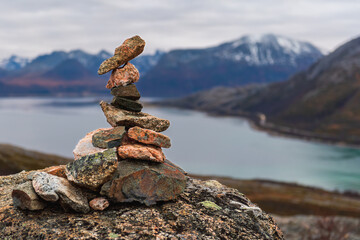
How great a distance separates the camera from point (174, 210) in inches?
495

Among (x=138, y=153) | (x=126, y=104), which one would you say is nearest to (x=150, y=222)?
(x=138, y=153)

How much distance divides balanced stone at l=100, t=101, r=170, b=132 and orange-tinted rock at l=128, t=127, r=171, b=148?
0.64 meters

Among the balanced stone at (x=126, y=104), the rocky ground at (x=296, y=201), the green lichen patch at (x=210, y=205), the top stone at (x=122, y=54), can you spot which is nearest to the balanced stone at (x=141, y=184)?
the green lichen patch at (x=210, y=205)

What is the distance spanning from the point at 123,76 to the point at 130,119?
2148mm

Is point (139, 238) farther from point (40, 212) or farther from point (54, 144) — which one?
point (54, 144)

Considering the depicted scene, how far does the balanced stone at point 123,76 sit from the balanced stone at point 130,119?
1.13 metres

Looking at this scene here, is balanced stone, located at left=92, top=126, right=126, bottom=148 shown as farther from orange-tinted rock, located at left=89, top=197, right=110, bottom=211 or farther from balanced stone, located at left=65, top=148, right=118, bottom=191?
orange-tinted rock, located at left=89, top=197, right=110, bottom=211

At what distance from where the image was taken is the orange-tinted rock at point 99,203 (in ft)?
39.1

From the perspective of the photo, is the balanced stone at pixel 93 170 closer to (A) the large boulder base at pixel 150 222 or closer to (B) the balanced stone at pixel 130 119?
(A) the large boulder base at pixel 150 222

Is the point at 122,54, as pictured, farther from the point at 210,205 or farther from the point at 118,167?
the point at 210,205

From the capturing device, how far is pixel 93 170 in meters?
12.0

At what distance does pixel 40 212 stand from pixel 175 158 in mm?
159830

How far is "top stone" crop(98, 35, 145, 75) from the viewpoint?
48.1 ft

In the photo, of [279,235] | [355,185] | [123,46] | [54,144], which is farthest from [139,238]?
[54,144]
